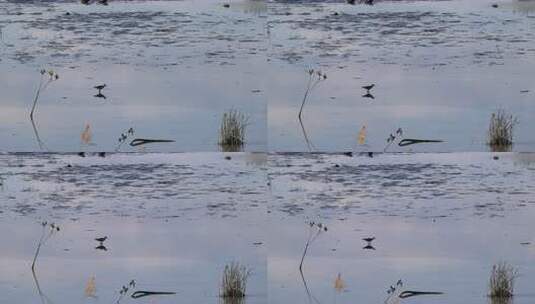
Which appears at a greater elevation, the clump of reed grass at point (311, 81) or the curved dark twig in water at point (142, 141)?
the clump of reed grass at point (311, 81)

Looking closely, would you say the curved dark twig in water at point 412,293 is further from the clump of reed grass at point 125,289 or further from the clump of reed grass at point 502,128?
the clump of reed grass at point 125,289

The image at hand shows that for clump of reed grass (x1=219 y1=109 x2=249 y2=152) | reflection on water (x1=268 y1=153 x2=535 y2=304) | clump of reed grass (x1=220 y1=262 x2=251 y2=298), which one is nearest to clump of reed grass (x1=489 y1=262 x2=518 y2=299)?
reflection on water (x1=268 y1=153 x2=535 y2=304)

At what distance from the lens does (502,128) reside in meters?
3.06

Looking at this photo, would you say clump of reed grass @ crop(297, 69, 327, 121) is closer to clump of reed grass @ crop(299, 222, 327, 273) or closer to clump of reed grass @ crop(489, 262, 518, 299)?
clump of reed grass @ crop(299, 222, 327, 273)

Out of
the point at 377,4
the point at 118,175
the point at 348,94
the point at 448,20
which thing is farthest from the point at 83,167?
the point at 448,20

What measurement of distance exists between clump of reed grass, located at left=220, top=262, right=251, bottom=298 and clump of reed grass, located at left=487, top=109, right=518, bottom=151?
3.26 feet

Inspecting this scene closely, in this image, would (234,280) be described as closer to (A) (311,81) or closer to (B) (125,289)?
(B) (125,289)

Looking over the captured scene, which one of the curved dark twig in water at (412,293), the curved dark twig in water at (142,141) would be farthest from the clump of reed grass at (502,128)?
the curved dark twig in water at (142,141)

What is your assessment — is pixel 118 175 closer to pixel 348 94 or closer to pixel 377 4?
pixel 348 94

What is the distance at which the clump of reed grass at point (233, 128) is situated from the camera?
10.2 feet

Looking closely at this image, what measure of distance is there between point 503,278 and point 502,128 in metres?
0.52

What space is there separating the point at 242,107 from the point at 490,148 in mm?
894

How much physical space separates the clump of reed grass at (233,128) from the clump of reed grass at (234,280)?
1.44ft

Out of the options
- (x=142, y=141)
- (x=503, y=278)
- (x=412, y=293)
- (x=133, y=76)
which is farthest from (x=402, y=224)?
(x=133, y=76)
